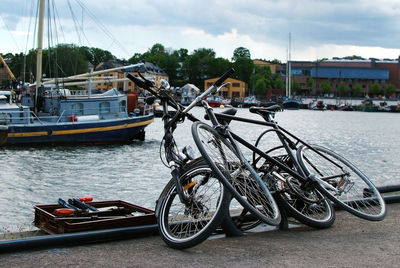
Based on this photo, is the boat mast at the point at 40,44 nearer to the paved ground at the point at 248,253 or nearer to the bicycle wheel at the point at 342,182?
the bicycle wheel at the point at 342,182

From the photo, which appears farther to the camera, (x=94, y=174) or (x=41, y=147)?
(x=41, y=147)

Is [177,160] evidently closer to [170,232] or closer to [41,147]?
[170,232]

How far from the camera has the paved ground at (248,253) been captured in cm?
445

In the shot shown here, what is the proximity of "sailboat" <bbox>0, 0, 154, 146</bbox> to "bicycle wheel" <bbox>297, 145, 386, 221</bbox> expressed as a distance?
2702 cm

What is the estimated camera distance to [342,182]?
6129 mm

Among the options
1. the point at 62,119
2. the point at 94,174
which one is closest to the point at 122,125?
the point at 62,119

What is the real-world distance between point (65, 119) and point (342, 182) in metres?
32.3

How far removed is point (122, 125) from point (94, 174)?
13775 mm

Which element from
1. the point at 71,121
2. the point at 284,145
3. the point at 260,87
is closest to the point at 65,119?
the point at 71,121

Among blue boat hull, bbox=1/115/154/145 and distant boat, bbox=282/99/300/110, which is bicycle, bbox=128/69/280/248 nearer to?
blue boat hull, bbox=1/115/154/145

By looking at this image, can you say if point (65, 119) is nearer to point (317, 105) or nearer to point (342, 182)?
point (342, 182)

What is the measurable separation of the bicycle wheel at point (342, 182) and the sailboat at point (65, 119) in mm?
27019

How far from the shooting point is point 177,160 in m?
5.27

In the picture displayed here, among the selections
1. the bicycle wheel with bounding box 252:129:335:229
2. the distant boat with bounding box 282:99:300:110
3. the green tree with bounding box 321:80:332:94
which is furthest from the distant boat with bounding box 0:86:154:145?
the green tree with bounding box 321:80:332:94
